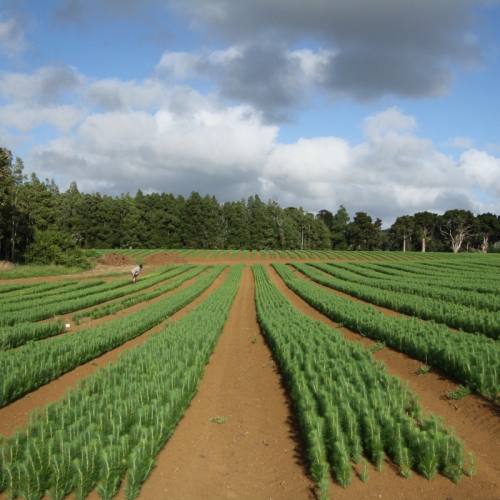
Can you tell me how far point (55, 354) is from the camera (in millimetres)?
11016

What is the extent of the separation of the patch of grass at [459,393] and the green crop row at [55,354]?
9.35m

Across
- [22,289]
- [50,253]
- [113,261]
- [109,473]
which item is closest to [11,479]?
[109,473]

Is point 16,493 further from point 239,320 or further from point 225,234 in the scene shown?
point 225,234

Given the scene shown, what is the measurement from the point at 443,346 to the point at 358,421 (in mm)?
4435

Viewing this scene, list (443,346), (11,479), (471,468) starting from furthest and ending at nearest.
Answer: (443,346) → (471,468) → (11,479)

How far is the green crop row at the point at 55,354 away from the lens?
28.6ft

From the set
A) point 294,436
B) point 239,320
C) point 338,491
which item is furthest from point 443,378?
point 239,320

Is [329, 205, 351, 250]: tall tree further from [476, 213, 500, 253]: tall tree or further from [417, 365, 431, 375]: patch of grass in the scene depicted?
[417, 365, 431, 375]: patch of grass

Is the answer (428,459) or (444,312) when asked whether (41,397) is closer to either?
(428,459)

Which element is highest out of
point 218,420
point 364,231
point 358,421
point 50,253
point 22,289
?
point 364,231

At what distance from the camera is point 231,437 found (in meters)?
7.21

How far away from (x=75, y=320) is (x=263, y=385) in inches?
458

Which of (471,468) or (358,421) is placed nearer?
(471,468)

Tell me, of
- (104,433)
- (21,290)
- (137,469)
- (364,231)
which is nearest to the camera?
(137,469)
